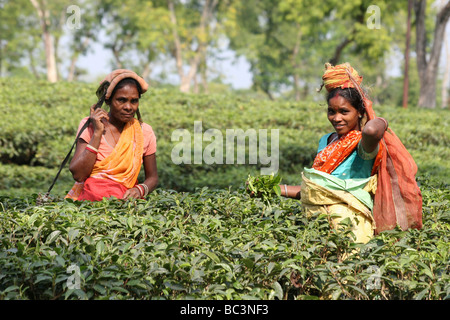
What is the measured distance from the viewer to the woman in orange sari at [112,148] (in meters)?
3.92

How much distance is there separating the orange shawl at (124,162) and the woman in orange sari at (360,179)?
4.65 feet

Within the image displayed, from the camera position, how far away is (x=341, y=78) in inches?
130

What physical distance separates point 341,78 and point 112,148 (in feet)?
5.87

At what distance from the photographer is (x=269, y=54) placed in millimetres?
33656

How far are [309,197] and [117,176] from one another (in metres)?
1.52

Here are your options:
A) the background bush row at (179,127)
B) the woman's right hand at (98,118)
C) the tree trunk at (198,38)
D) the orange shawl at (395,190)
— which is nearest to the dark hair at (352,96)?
the orange shawl at (395,190)

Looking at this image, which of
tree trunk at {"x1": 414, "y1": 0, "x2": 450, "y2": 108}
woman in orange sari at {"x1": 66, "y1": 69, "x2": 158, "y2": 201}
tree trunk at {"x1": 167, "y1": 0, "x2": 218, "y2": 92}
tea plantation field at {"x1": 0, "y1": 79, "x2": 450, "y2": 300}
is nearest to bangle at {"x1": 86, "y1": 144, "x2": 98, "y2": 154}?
woman in orange sari at {"x1": 66, "y1": 69, "x2": 158, "y2": 201}

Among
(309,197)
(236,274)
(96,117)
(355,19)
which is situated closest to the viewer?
(236,274)

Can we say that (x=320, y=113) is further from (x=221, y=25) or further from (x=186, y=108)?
(x=221, y=25)

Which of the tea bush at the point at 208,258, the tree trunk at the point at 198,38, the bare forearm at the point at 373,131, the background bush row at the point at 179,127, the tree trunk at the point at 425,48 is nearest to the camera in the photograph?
the tea bush at the point at 208,258

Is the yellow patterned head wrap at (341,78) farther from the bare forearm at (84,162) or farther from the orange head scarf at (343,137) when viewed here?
the bare forearm at (84,162)

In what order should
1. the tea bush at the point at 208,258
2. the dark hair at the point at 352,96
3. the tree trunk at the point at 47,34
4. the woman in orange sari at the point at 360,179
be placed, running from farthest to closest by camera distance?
the tree trunk at the point at 47,34 → the dark hair at the point at 352,96 → the woman in orange sari at the point at 360,179 → the tea bush at the point at 208,258

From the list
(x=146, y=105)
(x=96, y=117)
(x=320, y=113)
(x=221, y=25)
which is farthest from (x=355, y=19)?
(x=96, y=117)

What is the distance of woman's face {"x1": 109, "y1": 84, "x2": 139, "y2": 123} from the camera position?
399 cm
